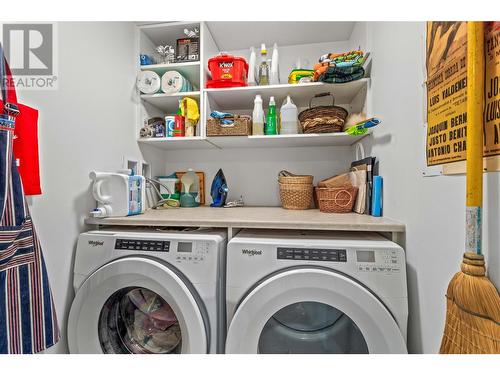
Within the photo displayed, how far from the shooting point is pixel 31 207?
96cm

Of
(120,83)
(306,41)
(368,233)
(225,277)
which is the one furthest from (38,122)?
(306,41)

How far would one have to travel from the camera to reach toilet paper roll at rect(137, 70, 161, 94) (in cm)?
160

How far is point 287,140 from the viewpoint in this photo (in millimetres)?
1575

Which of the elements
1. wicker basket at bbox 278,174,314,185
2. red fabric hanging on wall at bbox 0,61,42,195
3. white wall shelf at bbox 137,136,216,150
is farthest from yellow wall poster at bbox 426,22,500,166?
red fabric hanging on wall at bbox 0,61,42,195

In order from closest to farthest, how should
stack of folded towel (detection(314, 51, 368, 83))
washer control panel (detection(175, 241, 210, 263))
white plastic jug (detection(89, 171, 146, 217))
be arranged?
washer control panel (detection(175, 241, 210, 263)) < white plastic jug (detection(89, 171, 146, 217)) < stack of folded towel (detection(314, 51, 368, 83))

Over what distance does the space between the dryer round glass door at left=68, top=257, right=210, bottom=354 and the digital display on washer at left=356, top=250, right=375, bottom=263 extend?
679mm

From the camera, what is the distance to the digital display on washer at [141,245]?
1.03m

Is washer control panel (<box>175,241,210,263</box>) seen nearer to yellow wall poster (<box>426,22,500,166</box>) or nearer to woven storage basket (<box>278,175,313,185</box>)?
woven storage basket (<box>278,175,313,185</box>)

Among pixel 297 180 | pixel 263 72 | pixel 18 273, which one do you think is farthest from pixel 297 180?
pixel 18 273

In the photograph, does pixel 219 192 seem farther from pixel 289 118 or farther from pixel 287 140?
pixel 289 118

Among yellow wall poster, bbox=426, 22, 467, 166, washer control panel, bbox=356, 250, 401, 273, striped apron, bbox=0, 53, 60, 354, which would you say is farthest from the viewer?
washer control panel, bbox=356, 250, 401, 273

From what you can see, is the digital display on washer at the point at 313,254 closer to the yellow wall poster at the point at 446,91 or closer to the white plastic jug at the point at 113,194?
the yellow wall poster at the point at 446,91

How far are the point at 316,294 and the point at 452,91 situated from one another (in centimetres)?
79

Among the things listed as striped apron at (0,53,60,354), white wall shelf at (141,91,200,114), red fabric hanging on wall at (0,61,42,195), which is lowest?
striped apron at (0,53,60,354)
